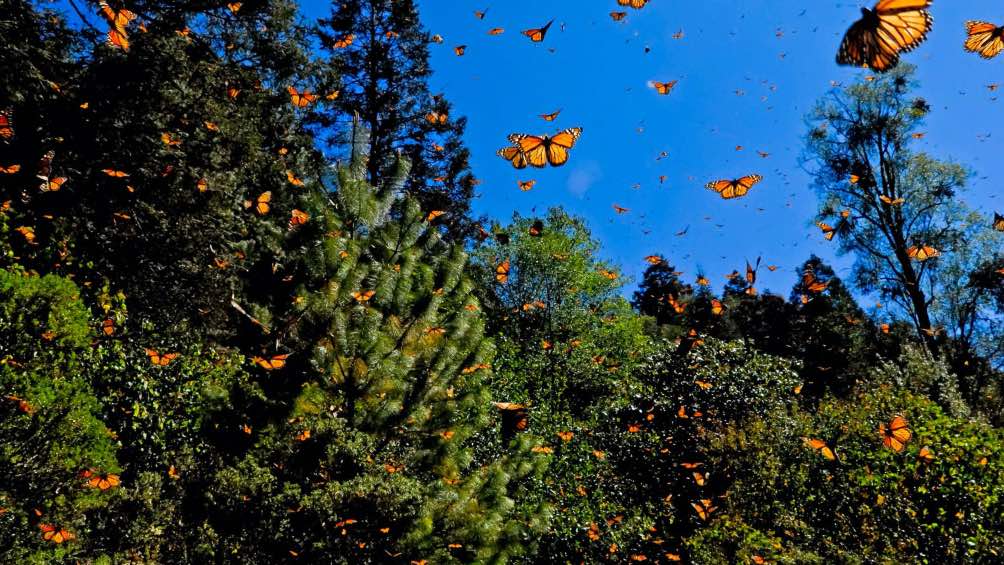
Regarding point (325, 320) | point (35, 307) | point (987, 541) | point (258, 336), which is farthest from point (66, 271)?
point (987, 541)

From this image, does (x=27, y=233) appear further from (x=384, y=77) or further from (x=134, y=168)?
(x=384, y=77)

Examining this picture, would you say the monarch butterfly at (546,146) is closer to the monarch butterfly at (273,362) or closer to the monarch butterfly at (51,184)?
the monarch butterfly at (273,362)

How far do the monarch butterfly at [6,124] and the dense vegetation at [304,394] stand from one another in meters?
0.04

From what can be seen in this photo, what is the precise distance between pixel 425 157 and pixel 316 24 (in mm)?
5283

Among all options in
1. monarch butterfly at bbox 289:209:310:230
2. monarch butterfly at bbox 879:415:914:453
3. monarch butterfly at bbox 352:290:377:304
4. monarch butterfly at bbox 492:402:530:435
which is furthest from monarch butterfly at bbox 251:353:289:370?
monarch butterfly at bbox 879:415:914:453

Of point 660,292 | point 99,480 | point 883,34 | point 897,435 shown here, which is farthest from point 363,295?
point 660,292

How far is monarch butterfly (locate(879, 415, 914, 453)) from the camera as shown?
606 centimetres

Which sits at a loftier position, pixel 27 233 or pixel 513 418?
pixel 27 233

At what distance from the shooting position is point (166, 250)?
742cm

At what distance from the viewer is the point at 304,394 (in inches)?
163

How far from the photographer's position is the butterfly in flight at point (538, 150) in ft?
13.9

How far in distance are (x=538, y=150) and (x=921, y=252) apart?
18.3 metres

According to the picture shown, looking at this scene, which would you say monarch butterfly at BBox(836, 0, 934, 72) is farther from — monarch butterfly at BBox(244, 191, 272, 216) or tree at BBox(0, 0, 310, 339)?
monarch butterfly at BBox(244, 191, 272, 216)

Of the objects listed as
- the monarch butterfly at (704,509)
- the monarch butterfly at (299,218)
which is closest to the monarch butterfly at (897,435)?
the monarch butterfly at (704,509)
